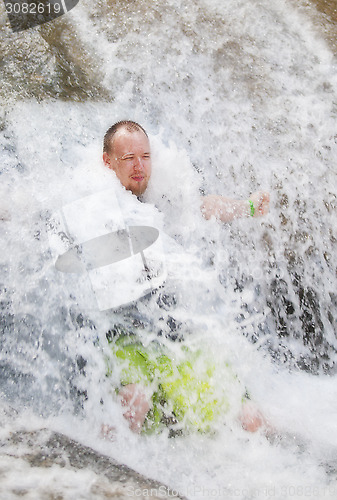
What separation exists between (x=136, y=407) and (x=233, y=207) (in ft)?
4.06

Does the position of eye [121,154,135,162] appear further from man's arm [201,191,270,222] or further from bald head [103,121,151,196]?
man's arm [201,191,270,222]

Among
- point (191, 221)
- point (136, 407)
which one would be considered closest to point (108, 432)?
point (136, 407)

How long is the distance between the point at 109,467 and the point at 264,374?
96 centimetres

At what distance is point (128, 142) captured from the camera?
2.60m

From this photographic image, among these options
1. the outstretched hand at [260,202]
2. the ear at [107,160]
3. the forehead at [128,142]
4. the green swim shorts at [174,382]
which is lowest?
the green swim shorts at [174,382]

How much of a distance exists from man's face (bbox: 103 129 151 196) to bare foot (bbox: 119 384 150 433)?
110 centimetres

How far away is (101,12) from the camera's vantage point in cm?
349

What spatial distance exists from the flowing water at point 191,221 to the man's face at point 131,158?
0.25 ft

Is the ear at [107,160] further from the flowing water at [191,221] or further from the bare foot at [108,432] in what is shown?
the bare foot at [108,432]

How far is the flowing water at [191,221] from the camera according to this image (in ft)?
7.20

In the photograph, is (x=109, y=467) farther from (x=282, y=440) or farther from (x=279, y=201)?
(x=279, y=201)

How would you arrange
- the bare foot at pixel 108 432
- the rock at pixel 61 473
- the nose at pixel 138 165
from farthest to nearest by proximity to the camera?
the nose at pixel 138 165 < the bare foot at pixel 108 432 < the rock at pixel 61 473

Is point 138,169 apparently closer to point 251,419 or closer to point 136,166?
point 136,166

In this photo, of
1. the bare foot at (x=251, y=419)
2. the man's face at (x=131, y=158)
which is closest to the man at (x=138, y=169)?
the man's face at (x=131, y=158)
